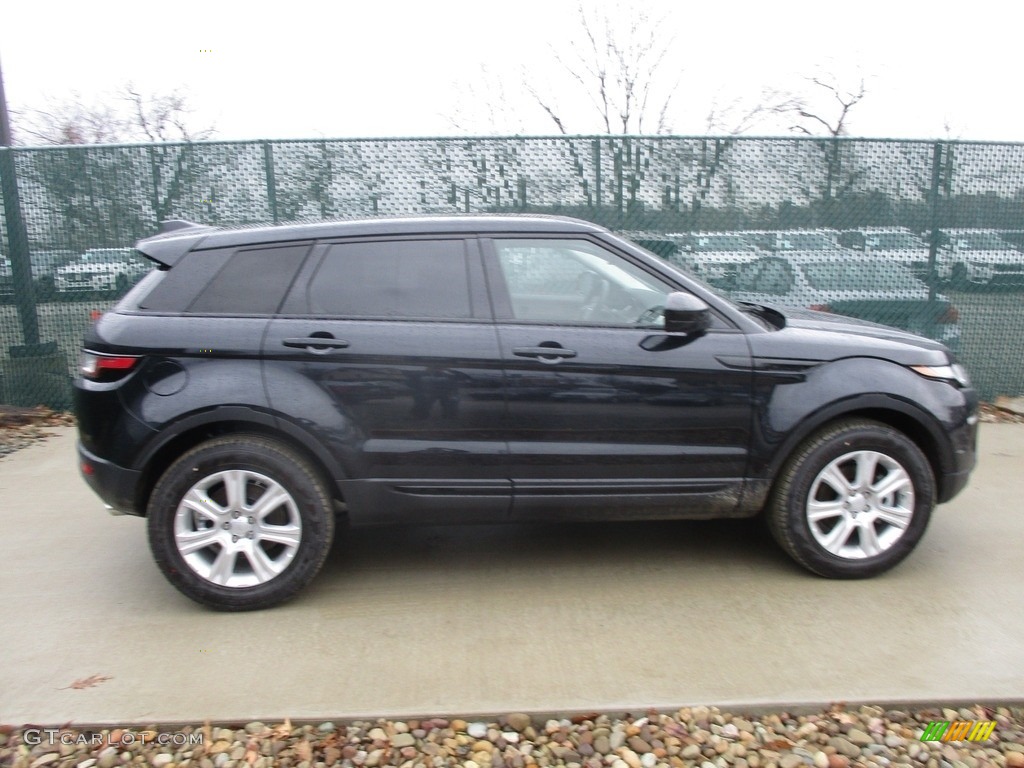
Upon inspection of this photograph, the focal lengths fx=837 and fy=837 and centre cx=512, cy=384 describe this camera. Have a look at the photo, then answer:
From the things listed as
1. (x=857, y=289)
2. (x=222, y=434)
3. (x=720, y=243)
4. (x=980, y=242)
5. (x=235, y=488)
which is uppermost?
(x=720, y=243)

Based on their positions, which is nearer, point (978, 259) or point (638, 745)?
point (638, 745)

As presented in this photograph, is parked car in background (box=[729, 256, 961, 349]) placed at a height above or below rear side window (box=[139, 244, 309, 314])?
below

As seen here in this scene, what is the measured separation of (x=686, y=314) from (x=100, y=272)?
591 centimetres

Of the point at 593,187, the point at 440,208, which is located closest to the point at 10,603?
the point at 440,208

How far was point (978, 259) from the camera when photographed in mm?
7699

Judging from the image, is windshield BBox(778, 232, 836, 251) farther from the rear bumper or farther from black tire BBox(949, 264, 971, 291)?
the rear bumper

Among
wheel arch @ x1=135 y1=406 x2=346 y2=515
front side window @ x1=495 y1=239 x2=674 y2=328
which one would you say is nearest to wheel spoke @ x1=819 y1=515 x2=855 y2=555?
front side window @ x1=495 y1=239 x2=674 y2=328

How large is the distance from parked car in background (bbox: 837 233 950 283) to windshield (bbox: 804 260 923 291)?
76 millimetres

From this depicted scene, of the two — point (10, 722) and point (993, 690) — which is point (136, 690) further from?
point (993, 690)

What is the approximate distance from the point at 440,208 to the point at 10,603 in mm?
4745

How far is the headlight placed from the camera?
4066 millimetres

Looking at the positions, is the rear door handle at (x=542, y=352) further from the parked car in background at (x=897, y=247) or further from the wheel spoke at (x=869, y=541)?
the parked car in background at (x=897, y=247)

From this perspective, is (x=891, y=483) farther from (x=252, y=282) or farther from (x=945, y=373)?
(x=252, y=282)

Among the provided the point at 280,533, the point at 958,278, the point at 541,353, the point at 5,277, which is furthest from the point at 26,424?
the point at 958,278
